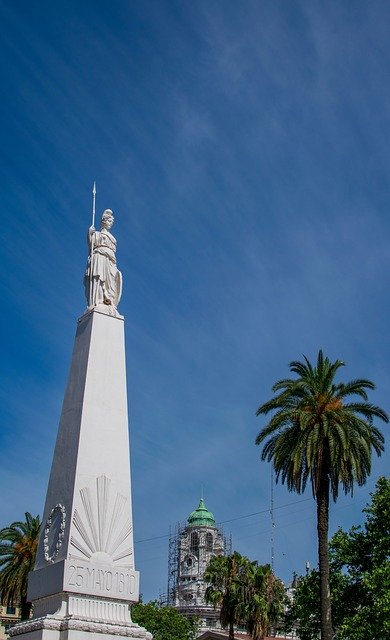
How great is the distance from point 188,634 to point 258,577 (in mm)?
28091

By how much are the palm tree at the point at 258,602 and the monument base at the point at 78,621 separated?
24200mm

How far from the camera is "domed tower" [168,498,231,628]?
384ft

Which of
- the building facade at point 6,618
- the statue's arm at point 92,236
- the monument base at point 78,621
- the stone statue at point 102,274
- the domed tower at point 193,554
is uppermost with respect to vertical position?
the domed tower at point 193,554

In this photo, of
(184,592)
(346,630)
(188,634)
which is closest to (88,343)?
(346,630)

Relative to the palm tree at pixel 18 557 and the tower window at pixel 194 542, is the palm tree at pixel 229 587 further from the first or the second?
the tower window at pixel 194 542

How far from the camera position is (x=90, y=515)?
18969 millimetres

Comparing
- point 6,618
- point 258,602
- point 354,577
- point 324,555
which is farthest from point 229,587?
point 6,618

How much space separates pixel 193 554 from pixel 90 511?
107m

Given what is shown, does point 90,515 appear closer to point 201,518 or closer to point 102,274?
point 102,274

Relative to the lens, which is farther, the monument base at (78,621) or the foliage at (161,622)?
the foliage at (161,622)

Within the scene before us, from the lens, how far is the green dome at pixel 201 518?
124375 millimetres

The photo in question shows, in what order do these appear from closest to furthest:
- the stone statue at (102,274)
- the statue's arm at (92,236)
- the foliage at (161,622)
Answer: the stone statue at (102,274) → the statue's arm at (92,236) → the foliage at (161,622)

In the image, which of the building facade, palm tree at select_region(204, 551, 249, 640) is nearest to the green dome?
the building facade

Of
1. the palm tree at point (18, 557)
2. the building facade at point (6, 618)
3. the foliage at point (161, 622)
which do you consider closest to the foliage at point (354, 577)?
the palm tree at point (18, 557)
